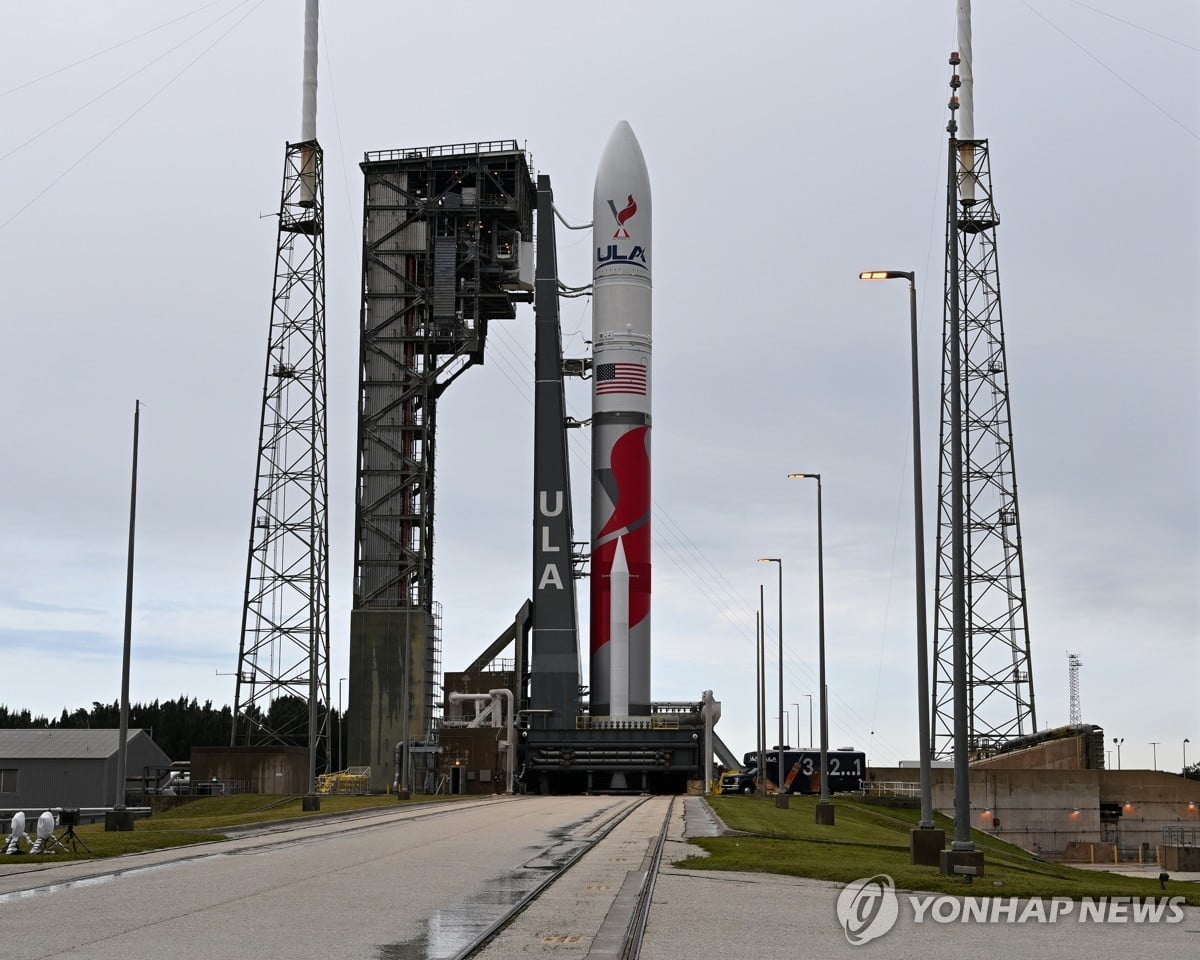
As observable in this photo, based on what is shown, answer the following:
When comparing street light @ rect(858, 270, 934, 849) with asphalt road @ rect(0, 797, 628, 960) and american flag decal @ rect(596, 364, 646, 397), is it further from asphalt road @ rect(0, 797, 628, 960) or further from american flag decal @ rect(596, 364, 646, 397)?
american flag decal @ rect(596, 364, 646, 397)

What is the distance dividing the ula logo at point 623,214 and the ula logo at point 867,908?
55.4m

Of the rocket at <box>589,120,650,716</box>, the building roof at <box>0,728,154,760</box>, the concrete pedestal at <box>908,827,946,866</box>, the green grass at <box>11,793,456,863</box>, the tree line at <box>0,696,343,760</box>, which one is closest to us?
the concrete pedestal at <box>908,827,946,866</box>

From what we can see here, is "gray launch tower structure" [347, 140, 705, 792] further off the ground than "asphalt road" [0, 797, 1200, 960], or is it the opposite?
"gray launch tower structure" [347, 140, 705, 792]

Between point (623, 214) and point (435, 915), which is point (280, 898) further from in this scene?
point (623, 214)

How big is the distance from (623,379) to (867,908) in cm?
5560

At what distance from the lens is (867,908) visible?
735 inches

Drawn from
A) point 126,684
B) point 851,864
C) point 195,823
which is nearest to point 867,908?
point 851,864

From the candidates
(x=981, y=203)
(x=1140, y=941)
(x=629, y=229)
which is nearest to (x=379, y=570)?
(x=629, y=229)

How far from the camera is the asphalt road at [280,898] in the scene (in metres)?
14.3

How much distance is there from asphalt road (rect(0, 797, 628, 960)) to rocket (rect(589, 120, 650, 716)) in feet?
132

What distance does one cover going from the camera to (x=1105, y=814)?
257ft

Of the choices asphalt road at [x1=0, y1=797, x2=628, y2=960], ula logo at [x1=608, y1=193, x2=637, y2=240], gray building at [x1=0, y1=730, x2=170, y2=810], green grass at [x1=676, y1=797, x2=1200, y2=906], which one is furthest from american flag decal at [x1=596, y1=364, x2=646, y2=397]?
asphalt road at [x1=0, y1=797, x2=628, y2=960]

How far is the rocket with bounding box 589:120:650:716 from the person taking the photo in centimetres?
7238

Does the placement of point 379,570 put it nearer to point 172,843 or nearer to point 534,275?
point 534,275
